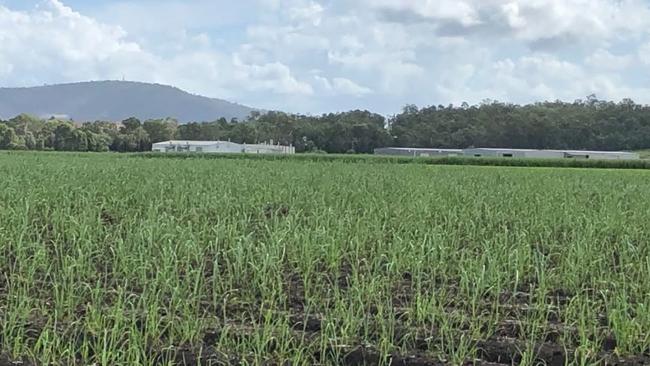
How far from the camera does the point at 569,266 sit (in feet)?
20.0

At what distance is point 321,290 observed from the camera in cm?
543

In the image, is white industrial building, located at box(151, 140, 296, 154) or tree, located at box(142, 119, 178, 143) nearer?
white industrial building, located at box(151, 140, 296, 154)

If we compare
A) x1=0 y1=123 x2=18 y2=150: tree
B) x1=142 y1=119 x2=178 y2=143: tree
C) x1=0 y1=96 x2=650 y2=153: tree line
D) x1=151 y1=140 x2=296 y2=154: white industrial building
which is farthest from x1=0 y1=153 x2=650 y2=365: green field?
x1=142 y1=119 x2=178 y2=143: tree

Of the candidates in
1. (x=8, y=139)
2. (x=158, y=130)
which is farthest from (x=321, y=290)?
(x=158, y=130)

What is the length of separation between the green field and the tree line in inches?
2860

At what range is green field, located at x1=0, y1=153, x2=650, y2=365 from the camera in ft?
12.7

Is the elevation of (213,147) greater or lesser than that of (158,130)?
lesser

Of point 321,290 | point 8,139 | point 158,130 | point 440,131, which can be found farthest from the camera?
point 158,130

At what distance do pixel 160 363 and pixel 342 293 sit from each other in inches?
79.7

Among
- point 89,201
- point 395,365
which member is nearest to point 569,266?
point 395,365

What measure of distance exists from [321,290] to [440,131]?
3311 inches

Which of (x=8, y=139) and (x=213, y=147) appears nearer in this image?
(x=8, y=139)

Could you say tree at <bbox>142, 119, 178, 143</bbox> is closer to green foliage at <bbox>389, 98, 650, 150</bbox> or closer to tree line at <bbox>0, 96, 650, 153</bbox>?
tree line at <bbox>0, 96, 650, 153</bbox>

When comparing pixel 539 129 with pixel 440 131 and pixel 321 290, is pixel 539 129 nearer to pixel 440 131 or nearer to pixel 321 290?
pixel 440 131
